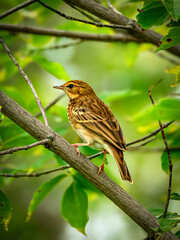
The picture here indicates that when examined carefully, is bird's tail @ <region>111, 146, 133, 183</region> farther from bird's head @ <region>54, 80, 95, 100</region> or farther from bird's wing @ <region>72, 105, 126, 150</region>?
bird's head @ <region>54, 80, 95, 100</region>

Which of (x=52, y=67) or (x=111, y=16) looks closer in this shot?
(x=111, y=16)

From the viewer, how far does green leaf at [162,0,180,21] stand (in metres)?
2.55

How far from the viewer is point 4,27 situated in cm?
487

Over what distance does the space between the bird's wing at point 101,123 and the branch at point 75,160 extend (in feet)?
2.60

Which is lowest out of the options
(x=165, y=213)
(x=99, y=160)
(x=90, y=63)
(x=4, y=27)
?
(x=165, y=213)

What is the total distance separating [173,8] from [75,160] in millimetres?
1631

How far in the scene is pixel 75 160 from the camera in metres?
Answer: 3.13

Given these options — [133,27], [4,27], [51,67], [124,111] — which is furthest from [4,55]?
[124,111]

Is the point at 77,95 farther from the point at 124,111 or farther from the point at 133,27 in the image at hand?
the point at 124,111

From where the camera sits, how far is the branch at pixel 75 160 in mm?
3080

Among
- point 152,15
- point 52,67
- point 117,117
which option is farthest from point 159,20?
point 117,117

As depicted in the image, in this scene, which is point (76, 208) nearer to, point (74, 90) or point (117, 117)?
point (74, 90)

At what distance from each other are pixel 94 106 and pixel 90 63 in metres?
5.33

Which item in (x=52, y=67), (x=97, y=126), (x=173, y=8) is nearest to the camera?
(x=173, y=8)
